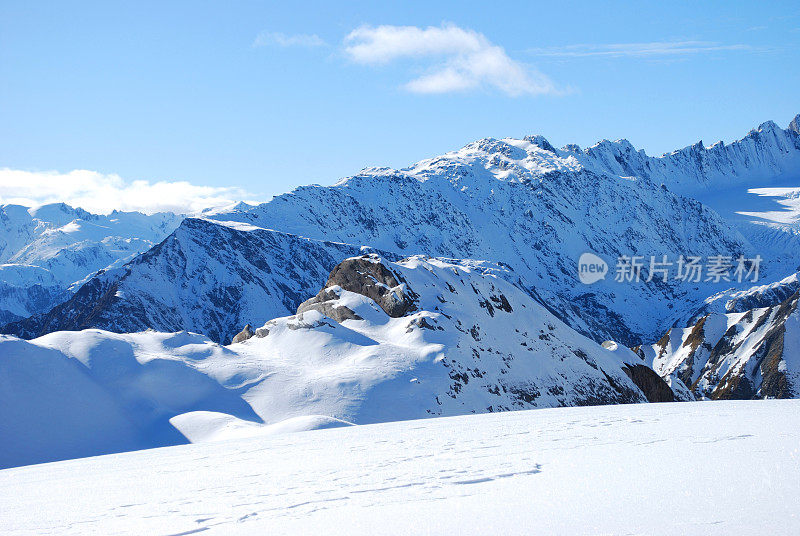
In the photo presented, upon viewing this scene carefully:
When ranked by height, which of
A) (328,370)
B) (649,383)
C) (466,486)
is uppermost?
(466,486)

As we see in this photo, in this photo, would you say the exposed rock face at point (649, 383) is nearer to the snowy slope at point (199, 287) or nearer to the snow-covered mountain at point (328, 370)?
the snow-covered mountain at point (328, 370)

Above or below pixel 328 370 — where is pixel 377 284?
above

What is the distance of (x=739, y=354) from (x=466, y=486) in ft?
457

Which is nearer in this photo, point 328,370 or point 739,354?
point 328,370

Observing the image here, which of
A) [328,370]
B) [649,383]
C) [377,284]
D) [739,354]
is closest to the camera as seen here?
[328,370]

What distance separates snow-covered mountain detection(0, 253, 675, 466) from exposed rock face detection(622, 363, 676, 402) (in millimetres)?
337

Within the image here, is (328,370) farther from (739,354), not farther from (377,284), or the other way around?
(739,354)

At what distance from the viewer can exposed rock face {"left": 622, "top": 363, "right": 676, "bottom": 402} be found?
7600cm

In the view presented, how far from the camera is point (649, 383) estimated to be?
7712 cm

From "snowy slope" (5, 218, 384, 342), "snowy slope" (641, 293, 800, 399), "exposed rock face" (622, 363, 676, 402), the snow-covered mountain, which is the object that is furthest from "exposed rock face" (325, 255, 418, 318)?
"snowy slope" (5, 218, 384, 342)

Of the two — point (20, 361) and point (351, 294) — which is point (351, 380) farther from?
point (20, 361)

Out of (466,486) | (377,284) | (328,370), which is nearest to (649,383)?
(377,284)

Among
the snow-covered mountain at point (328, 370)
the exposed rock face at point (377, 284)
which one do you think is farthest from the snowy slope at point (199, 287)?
the snow-covered mountain at point (328, 370)

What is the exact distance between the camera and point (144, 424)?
4262 cm
